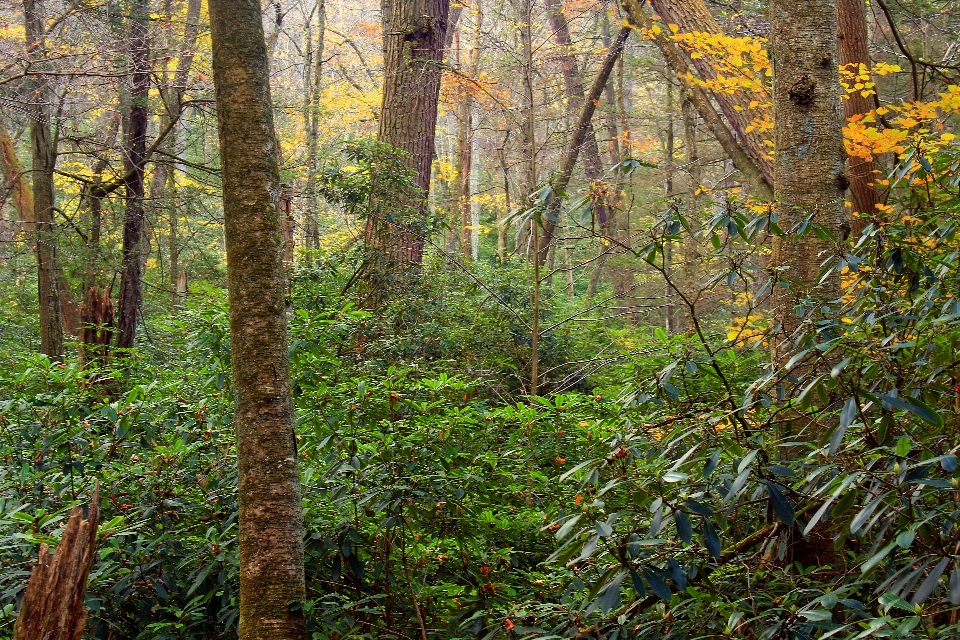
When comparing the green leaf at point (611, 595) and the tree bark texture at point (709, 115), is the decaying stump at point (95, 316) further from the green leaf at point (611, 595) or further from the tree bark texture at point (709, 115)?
the green leaf at point (611, 595)

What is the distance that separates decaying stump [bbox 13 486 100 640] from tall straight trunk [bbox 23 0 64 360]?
23.7ft

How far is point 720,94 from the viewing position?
303 inches

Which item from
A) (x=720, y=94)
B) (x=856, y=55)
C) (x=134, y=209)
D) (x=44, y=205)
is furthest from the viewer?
(x=134, y=209)

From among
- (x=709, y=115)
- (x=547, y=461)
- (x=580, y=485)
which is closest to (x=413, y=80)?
(x=709, y=115)

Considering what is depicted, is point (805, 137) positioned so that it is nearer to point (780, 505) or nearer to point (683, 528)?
point (780, 505)

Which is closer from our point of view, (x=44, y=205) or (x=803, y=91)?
(x=803, y=91)

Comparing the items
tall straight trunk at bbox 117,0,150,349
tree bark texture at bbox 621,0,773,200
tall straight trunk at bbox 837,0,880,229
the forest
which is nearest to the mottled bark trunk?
tall straight trunk at bbox 117,0,150,349

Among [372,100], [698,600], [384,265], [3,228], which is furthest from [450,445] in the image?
[372,100]

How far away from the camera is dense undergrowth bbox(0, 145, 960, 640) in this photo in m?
2.19

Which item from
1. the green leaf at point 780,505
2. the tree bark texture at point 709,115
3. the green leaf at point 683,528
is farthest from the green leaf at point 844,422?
the tree bark texture at point 709,115

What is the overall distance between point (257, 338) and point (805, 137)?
8.70 feet

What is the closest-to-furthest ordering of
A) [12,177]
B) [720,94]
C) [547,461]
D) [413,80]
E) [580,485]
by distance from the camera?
[580,485]
[547,461]
[720,94]
[413,80]
[12,177]

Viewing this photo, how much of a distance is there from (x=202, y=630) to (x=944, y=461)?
128 inches

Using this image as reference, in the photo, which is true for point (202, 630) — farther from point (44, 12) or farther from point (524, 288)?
point (44, 12)
